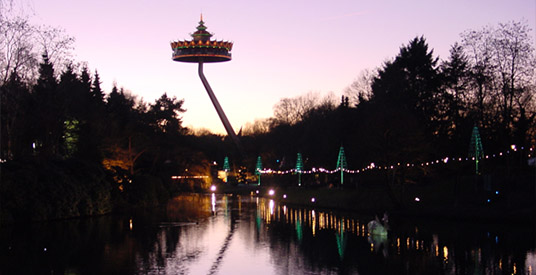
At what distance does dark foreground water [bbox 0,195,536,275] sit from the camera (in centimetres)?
2594

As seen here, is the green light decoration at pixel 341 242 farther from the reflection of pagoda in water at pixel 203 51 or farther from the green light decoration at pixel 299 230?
the reflection of pagoda in water at pixel 203 51

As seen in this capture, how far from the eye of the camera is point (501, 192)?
1700 inches

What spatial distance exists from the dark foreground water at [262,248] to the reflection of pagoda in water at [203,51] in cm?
9608

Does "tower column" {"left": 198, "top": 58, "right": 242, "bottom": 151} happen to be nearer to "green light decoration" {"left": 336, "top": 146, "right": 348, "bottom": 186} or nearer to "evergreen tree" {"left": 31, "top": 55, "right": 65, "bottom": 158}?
"green light decoration" {"left": 336, "top": 146, "right": 348, "bottom": 186}

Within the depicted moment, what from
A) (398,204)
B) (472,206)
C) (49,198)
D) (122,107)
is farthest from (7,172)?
(122,107)

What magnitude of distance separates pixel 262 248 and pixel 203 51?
112193mm

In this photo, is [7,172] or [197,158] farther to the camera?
[197,158]

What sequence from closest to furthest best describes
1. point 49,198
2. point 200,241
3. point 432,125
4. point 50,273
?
point 50,273 → point 200,241 → point 49,198 → point 432,125

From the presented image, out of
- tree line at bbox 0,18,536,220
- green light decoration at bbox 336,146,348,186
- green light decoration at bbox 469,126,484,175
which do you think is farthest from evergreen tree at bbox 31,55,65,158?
green light decoration at bbox 469,126,484,175

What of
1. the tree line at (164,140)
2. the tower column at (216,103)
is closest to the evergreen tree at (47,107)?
the tree line at (164,140)

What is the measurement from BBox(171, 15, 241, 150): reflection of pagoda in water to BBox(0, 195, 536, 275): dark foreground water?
315 feet

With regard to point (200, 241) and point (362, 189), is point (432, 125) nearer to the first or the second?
point (362, 189)

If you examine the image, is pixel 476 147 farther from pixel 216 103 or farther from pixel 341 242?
pixel 216 103

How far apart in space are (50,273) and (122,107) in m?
76.3
